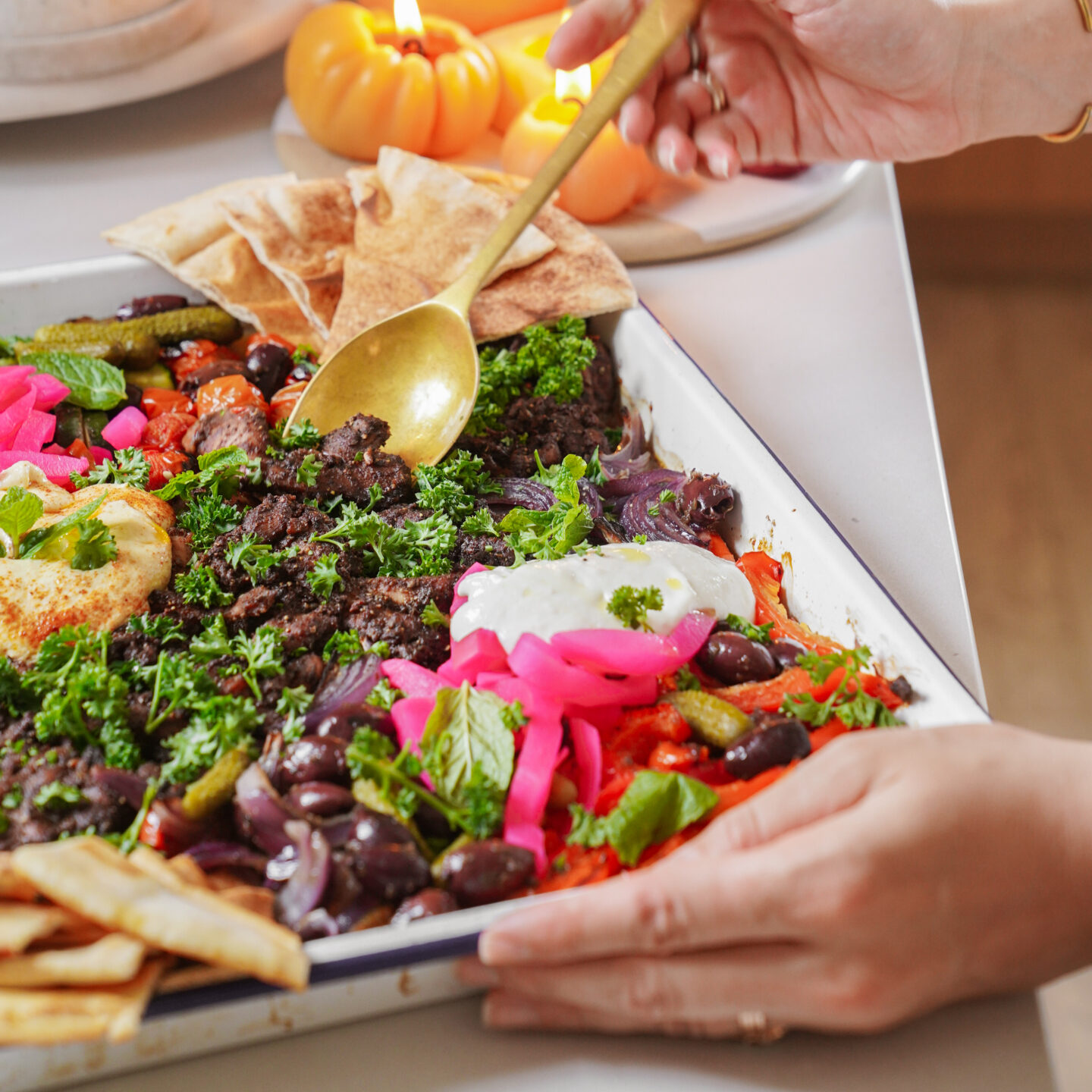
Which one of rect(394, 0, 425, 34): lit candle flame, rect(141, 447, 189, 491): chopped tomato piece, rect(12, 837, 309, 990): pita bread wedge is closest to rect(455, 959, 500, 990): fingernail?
rect(12, 837, 309, 990): pita bread wedge

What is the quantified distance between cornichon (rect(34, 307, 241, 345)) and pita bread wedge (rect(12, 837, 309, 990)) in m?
1.76

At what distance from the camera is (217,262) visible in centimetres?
292

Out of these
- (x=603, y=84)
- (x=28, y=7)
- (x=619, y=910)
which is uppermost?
(x=28, y=7)

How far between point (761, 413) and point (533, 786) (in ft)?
4.72

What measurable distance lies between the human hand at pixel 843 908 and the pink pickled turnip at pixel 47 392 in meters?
1.84

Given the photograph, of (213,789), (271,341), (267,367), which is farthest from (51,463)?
(213,789)

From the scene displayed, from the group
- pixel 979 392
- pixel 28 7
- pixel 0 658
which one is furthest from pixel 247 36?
pixel 979 392

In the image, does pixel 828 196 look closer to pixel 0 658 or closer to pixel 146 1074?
pixel 0 658

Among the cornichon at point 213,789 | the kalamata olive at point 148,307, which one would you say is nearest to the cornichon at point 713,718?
the cornichon at point 213,789

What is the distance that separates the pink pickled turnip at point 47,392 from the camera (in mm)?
2523

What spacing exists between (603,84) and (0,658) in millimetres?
1863

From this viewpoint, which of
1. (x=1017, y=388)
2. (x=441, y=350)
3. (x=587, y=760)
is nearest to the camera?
(x=587, y=760)

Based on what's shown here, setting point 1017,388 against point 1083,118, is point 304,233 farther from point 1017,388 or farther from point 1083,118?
point 1017,388

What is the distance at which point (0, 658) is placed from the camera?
1891 mm
